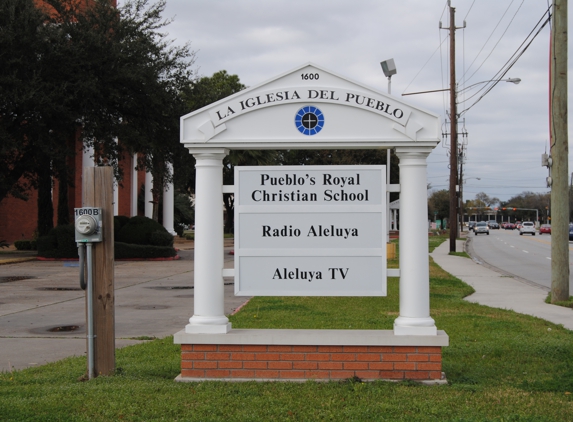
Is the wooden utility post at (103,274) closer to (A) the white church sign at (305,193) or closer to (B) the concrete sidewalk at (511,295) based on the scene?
(A) the white church sign at (305,193)

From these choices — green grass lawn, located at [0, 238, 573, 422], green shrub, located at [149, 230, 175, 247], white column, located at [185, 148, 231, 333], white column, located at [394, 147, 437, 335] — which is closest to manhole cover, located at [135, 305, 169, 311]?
green grass lawn, located at [0, 238, 573, 422]

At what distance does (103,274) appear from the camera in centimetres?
677

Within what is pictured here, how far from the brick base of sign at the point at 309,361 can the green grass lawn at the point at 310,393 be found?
177 millimetres


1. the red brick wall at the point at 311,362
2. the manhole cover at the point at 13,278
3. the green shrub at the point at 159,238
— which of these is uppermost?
the green shrub at the point at 159,238

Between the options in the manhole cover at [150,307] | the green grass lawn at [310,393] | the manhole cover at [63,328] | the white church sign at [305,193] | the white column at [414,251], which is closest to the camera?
the green grass lawn at [310,393]

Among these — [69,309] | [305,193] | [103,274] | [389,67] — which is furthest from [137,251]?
[305,193]

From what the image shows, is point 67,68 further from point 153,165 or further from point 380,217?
point 380,217

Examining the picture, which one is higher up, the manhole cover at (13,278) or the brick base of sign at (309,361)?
the brick base of sign at (309,361)

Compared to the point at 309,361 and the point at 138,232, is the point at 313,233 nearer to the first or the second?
the point at 309,361

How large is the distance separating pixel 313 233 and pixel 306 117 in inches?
43.8

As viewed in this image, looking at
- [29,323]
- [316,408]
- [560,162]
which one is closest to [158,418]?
[316,408]

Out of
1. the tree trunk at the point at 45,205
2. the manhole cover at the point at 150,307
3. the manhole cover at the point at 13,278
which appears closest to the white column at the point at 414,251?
the manhole cover at the point at 150,307

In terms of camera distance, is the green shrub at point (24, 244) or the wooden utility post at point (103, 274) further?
the green shrub at point (24, 244)

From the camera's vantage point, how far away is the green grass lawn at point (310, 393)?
208 inches
